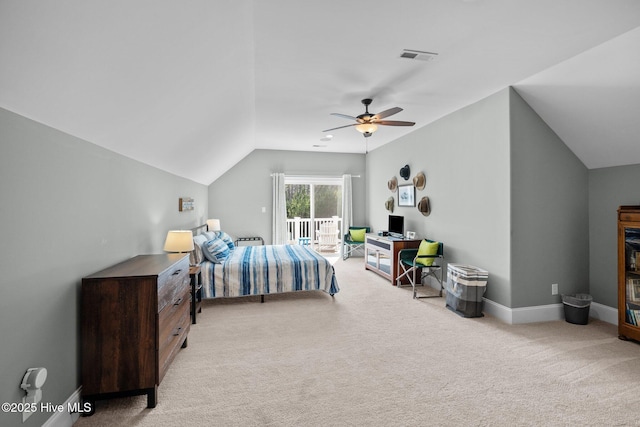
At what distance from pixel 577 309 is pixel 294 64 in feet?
13.2

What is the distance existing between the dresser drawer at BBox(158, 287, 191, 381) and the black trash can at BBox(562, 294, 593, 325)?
414 centimetres

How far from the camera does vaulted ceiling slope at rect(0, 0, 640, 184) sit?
1434 millimetres

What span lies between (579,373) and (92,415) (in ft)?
11.8

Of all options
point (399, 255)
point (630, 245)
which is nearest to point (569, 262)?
point (630, 245)

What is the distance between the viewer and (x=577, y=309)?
3.48 meters

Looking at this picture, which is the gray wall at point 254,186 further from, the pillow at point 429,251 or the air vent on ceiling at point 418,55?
the air vent on ceiling at point 418,55

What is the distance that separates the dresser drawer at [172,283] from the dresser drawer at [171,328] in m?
0.05

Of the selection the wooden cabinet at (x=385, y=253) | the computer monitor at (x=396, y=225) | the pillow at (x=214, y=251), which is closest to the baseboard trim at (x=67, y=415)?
the pillow at (x=214, y=251)

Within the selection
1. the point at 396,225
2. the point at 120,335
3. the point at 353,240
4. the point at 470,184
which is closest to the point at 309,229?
the point at 353,240

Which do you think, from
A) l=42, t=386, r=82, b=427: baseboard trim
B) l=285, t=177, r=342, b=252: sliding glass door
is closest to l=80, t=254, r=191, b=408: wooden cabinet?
l=42, t=386, r=82, b=427: baseboard trim

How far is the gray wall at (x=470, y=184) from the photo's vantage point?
3645 millimetres

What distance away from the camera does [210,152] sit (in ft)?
15.0

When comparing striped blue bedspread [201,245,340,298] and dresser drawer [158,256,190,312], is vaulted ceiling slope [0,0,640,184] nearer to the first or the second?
dresser drawer [158,256,190,312]

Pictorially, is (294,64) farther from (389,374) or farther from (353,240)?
(353,240)
